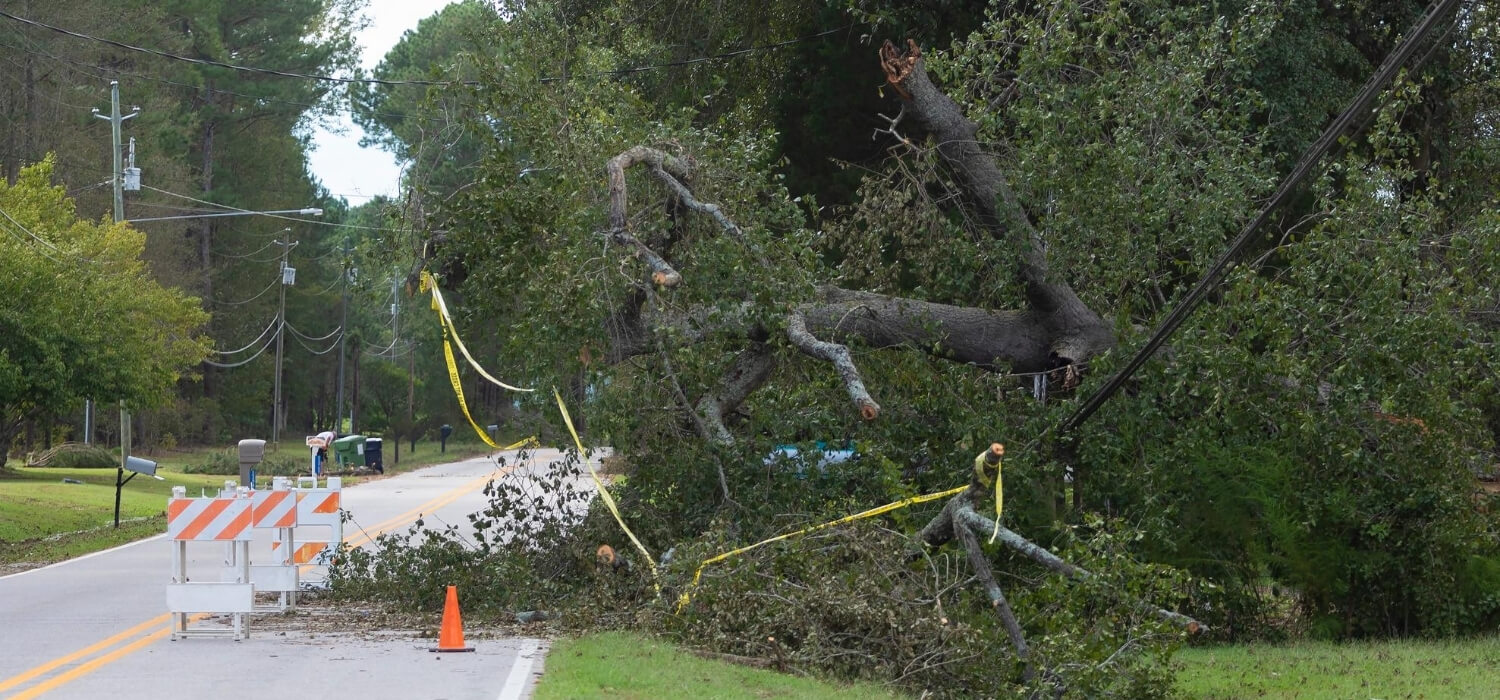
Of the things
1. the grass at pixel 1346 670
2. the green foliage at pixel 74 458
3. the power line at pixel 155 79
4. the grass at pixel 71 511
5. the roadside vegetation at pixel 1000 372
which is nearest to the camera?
the grass at pixel 1346 670

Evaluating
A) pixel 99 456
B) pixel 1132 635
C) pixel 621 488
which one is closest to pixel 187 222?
pixel 99 456

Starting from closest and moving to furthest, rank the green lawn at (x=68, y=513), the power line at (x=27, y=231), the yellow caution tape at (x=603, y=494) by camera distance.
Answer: the yellow caution tape at (x=603, y=494)
the green lawn at (x=68, y=513)
the power line at (x=27, y=231)

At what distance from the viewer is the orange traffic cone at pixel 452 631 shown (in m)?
10.4

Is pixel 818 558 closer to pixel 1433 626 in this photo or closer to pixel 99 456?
pixel 1433 626

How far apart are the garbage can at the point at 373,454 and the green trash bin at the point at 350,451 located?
0.43 m

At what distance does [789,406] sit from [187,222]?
51712mm

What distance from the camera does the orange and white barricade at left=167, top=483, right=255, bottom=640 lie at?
10.8 metres

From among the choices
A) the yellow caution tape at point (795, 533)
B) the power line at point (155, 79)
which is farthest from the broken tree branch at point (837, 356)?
the power line at point (155, 79)

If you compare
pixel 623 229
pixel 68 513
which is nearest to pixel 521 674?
pixel 623 229

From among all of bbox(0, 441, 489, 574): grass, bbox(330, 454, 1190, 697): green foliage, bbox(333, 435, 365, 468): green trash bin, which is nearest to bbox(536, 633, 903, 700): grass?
bbox(330, 454, 1190, 697): green foliage

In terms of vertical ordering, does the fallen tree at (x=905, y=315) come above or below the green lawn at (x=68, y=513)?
above

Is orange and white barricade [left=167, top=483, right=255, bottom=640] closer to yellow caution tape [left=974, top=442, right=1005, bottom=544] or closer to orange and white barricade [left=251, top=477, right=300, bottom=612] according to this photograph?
orange and white barricade [left=251, top=477, right=300, bottom=612]

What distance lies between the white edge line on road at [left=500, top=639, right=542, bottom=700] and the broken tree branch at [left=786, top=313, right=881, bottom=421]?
2842mm

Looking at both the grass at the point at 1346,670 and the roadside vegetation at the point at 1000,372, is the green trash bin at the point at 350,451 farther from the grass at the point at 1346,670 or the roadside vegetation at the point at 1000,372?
the grass at the point at 1346,670
